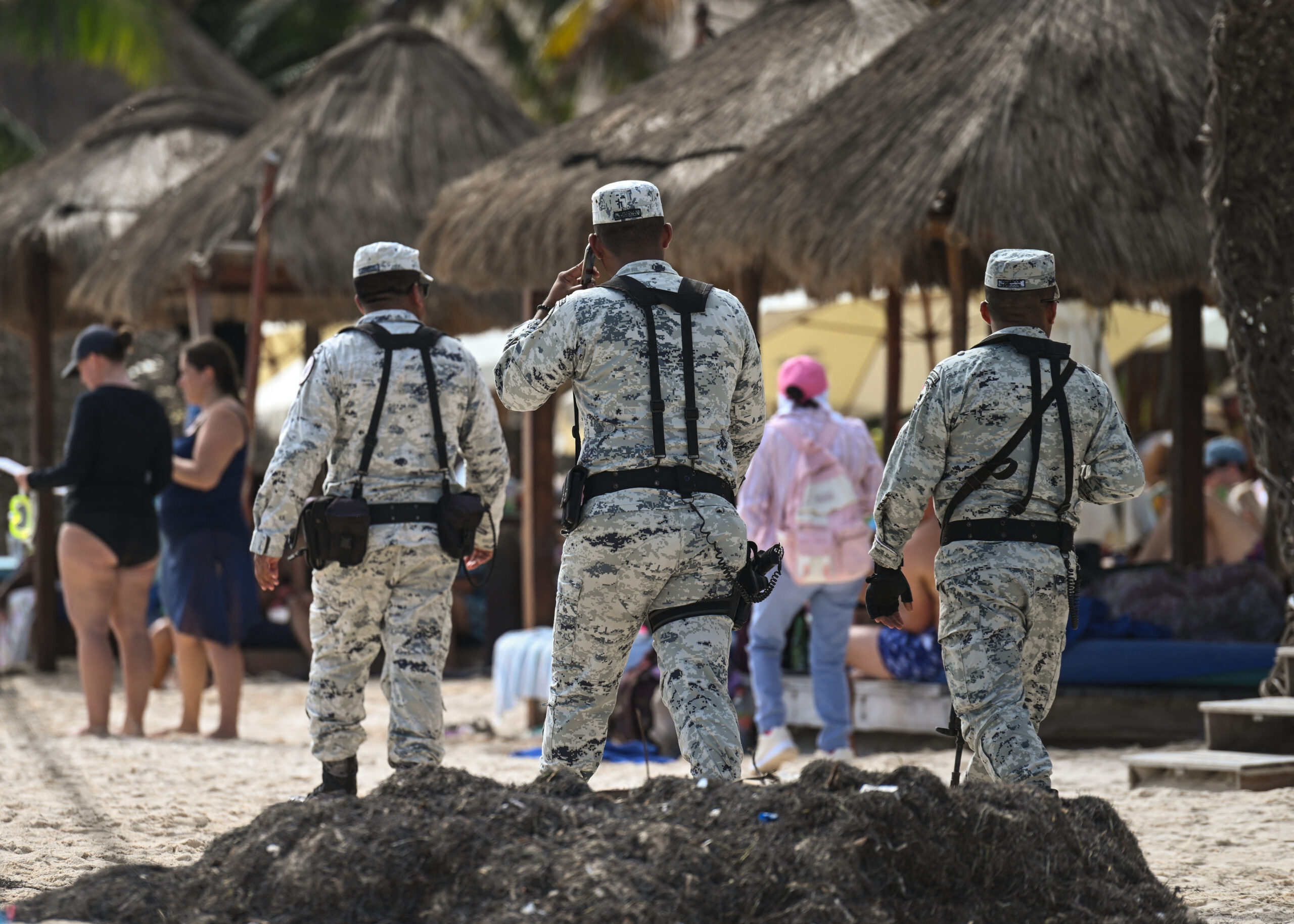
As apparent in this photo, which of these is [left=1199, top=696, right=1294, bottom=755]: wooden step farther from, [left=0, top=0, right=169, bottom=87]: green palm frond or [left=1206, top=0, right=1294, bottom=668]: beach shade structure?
[left=0, top=0, right=169, bottom=87]: green palm frond

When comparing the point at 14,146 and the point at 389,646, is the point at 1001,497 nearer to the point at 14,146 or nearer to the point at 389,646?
the point at 389,646

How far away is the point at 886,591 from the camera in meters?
4.41

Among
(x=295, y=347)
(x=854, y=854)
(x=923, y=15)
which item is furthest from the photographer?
(x=295, y=347)

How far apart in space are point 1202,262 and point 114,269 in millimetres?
7272

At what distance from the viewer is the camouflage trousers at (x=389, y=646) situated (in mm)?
4898

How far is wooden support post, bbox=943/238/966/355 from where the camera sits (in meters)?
8.05

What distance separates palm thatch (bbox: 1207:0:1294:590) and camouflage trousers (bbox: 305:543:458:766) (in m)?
3.68

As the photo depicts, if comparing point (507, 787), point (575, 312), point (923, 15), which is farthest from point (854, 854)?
point (923, 15)

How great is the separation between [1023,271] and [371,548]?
203 cm

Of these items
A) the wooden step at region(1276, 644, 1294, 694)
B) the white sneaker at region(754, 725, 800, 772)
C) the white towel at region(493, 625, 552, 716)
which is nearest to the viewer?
the wooden step at region(1276, 644, 1294, 694)

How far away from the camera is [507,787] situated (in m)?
3.53

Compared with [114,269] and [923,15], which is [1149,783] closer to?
[923,15]

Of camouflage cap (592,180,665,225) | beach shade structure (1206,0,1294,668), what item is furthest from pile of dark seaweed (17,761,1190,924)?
beach shade structure (1206,0,1294,668)

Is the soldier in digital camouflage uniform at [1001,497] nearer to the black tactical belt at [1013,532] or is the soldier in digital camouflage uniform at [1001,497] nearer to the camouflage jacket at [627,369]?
the black tactical belt at [1013,532]
